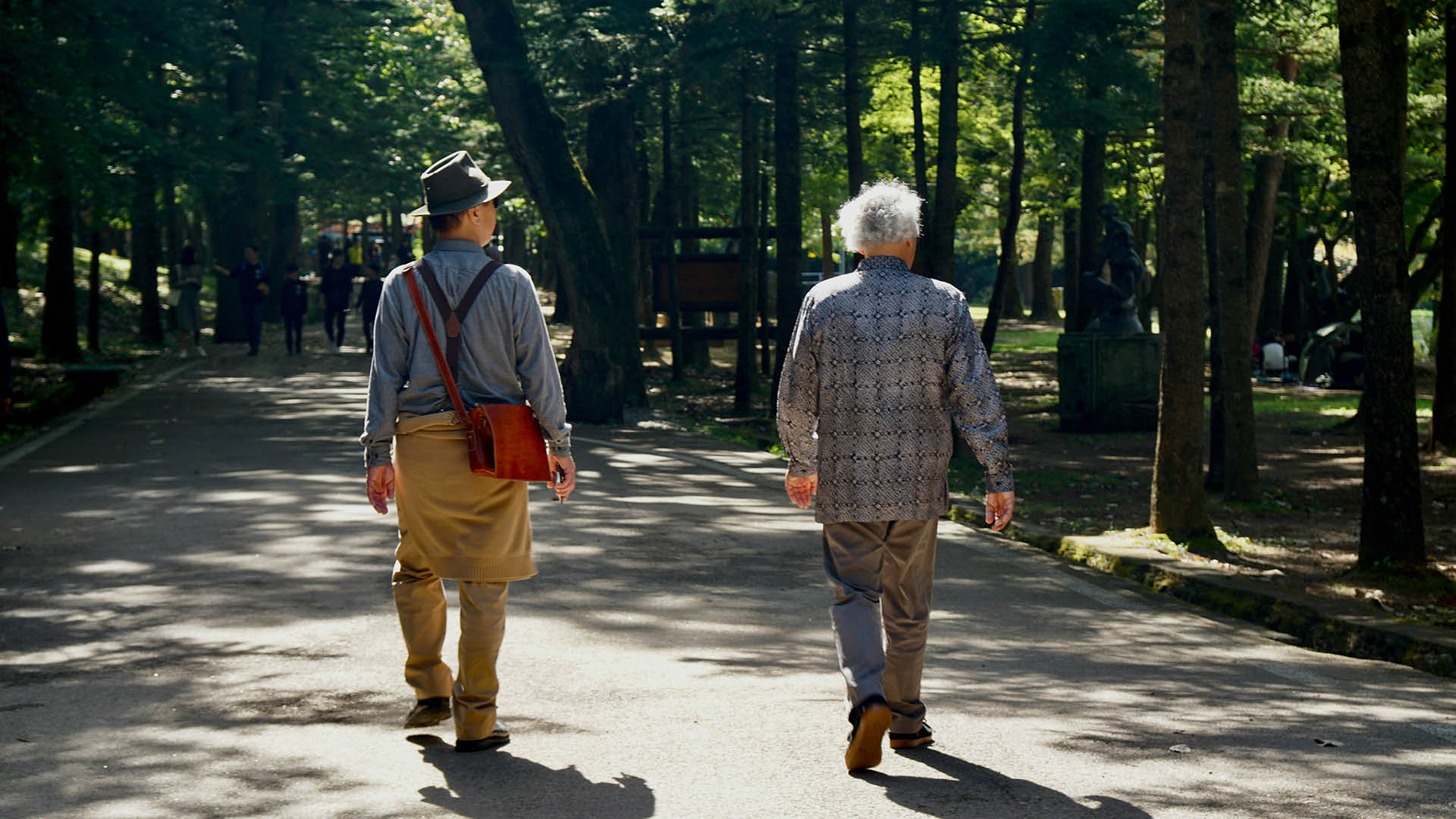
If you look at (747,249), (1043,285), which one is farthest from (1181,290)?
(1043,285)

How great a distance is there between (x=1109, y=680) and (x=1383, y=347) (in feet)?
14.0

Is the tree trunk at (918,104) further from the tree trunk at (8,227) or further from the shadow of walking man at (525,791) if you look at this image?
the shadow of walking man at (525,791)

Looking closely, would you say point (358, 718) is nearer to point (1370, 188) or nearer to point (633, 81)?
point (1370, 188)

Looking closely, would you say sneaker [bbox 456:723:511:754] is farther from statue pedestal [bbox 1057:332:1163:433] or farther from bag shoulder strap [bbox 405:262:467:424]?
statue pedestal [bbox 1057:332:1163:433]

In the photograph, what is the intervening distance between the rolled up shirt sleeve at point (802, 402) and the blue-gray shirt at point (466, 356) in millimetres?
757

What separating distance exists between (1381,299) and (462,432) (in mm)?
6880

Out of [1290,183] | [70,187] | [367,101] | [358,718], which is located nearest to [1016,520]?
[358,718]

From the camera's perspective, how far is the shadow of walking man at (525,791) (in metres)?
5.08

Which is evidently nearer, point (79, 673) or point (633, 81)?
point (79, 673)

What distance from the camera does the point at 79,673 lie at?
7062mm

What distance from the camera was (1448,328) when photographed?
1808cm

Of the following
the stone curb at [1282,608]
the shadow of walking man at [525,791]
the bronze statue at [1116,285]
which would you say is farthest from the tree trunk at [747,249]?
the shadow of walking man at [525,791]

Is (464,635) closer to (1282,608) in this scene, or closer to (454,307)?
(454,307)

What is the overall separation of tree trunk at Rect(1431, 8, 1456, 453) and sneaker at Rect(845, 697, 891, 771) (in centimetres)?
1275
